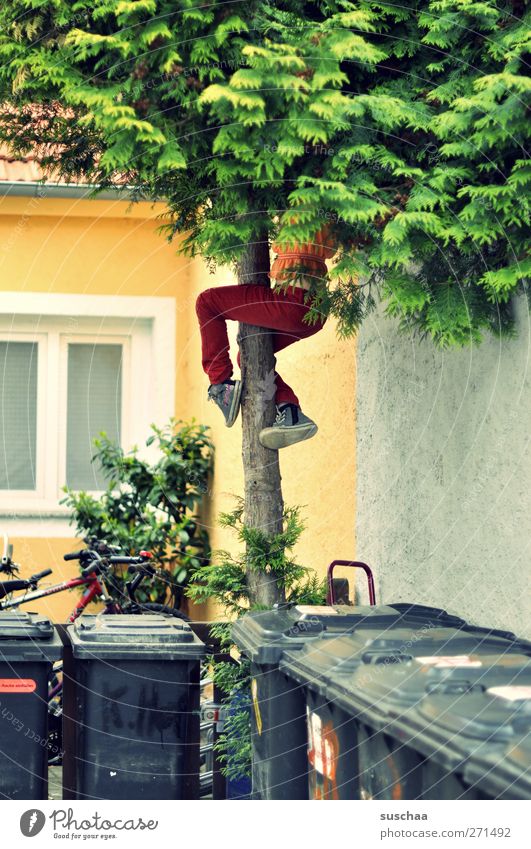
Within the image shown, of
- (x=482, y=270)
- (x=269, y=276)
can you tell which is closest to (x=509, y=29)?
(x=482, y=270)

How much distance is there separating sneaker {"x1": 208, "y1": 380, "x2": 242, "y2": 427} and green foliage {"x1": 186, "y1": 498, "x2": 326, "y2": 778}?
1.58 feet

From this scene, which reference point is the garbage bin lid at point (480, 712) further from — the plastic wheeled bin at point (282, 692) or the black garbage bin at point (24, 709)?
the black garbage bin at point (24, 709)

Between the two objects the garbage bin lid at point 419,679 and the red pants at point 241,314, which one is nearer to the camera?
the garbage bin lid at point 419,679

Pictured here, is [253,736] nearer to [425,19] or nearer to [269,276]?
[269,276]

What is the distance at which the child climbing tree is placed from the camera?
396 centimetres

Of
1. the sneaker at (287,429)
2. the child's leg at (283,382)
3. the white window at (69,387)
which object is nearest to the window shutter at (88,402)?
the white window at (69,387)

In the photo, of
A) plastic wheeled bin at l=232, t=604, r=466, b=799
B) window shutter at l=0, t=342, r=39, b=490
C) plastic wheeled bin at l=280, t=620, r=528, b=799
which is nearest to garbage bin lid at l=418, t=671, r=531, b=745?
plastic wheeled bin at l=280, t=620, r=528, b=799

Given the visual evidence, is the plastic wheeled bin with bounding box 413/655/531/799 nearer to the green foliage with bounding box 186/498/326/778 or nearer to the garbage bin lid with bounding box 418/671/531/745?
the garbage bin lid with bounding box 418/671/531/745

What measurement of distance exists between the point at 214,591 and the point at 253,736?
39.0 inches

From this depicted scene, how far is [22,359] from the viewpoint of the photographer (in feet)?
33.3

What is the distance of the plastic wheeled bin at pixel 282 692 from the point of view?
4090mm

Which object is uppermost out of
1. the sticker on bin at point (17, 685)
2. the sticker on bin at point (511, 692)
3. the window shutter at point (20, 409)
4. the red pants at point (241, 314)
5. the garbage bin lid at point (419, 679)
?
the window shutter at point (20, 409)

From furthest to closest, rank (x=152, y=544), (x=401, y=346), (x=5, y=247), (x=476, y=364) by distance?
(x=5, y=247)
(x=152, y=544)
(x=401, y=346)
(x=476, y=364)

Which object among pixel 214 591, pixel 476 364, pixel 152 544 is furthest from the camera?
pixel 152 544
